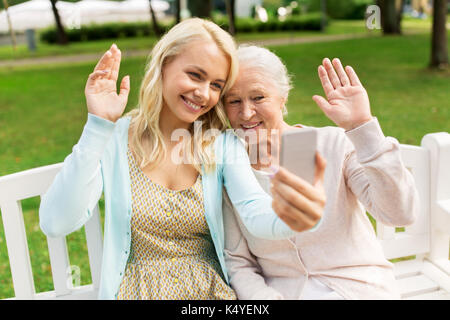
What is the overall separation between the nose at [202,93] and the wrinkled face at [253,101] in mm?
196

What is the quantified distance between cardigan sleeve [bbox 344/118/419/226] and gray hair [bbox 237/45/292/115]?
0.48 metres

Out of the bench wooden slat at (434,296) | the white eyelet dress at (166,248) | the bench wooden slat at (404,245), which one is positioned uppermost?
the white eyelet dress at (166,248)

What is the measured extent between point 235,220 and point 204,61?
75 centimetres

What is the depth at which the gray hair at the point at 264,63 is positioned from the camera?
240 cm

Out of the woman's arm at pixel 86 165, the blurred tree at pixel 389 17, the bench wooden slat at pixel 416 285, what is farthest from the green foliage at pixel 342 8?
the woman's arm at pixel 86 165

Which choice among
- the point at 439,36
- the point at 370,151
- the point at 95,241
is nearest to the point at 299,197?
the point at 370,151

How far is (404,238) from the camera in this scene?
3.04 m

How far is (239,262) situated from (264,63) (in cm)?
92

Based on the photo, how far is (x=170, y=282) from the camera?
2.28 m

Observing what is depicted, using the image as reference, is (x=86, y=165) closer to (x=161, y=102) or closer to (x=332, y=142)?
(x=161, y=102)

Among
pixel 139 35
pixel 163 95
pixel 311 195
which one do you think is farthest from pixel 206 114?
pixel 139 35

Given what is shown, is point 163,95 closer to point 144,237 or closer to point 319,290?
point 144,237

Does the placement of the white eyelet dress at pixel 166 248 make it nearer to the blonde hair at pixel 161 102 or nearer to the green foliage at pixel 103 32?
the blonde hair at pixel 161 102

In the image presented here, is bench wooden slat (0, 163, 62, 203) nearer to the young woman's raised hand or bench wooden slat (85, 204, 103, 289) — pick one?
bench wooden slat (85, 204, 103, 289)
